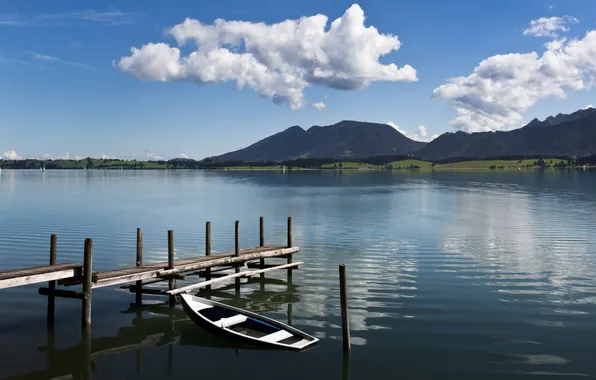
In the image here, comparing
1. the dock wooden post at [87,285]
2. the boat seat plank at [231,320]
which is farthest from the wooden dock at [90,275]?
the boat seat plank at [231,320]

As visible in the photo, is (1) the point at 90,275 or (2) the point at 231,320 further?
(1) the point at 90,275

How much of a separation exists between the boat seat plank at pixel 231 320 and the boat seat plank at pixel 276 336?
6.47 feet

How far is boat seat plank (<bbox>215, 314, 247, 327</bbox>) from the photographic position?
21.6m

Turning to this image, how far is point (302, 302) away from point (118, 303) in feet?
31.8

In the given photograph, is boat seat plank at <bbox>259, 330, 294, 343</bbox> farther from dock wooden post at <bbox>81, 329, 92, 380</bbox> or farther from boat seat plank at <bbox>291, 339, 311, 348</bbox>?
dock wooden post at <bbox>81, 329, 92, 380</bbox>

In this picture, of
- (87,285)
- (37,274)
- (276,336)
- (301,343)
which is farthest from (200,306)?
(37,274)

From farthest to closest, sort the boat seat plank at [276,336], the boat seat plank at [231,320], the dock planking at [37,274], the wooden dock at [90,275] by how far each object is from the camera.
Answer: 1. the wooden dock at [90,275]
2. the boat seat plank at [231,320]
3. the dock planking at [37,274]
4. the boat seat plank at [276,336]

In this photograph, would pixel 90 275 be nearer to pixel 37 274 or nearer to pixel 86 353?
pixel 37 274

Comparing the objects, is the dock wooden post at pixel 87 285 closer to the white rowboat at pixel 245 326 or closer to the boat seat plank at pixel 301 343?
the white rowboat at pixel 245 326

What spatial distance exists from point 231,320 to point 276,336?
2.42 metres

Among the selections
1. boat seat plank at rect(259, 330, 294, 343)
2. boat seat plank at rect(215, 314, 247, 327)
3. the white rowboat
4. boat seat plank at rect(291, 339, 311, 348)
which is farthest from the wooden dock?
boat seat plank at rect(291, 339, 311, 348)

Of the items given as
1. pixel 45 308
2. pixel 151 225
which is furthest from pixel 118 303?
pixel 151 225

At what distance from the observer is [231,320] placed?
22.0 metres

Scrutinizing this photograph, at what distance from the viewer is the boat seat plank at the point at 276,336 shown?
66.3 ft
